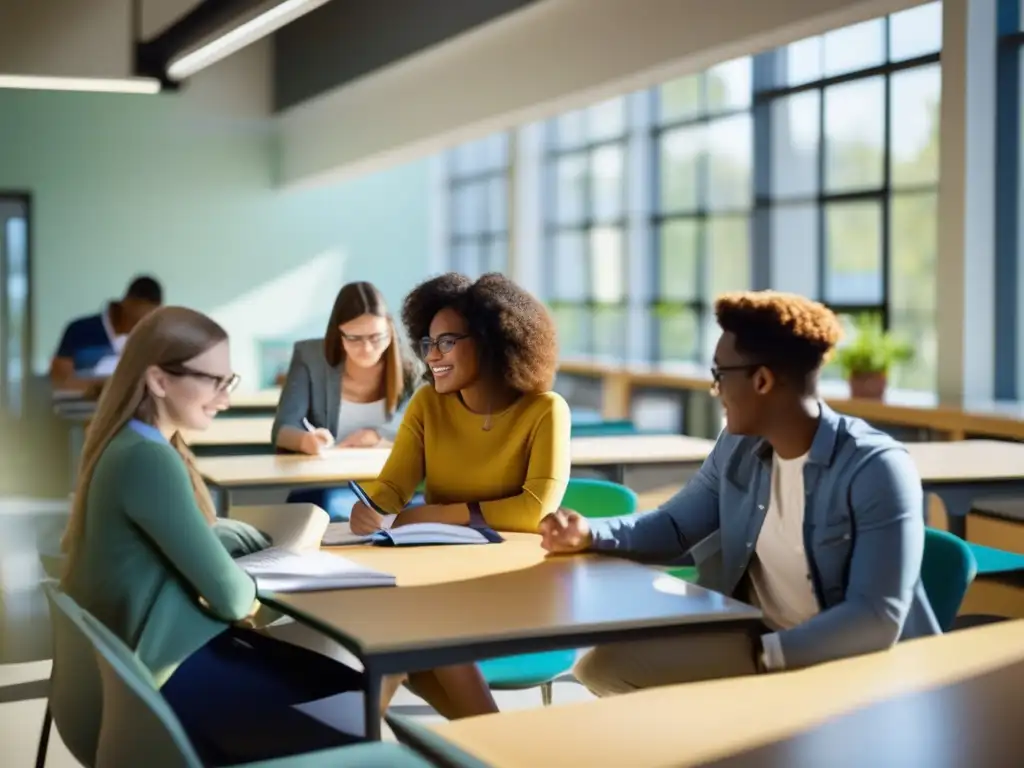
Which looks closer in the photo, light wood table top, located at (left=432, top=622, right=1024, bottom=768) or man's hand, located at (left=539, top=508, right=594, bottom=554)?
light wood table top, located at (left=432, top=622, right=1024, bottom=768)

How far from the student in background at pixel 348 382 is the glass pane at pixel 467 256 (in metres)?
A: 9.77

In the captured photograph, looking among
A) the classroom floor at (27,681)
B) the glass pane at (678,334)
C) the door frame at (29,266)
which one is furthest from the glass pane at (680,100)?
the classroom floor at (27,681)

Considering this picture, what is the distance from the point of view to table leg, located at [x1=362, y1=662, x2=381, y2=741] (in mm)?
2207

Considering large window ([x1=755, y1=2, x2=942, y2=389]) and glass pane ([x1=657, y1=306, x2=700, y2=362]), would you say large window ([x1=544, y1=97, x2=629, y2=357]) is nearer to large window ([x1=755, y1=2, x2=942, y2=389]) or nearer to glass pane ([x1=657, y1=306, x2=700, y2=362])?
glass pane ([x1=657, y1=306, x2=700, y2=362])

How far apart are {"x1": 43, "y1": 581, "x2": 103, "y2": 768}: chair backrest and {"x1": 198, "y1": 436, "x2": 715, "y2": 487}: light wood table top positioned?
174 cm

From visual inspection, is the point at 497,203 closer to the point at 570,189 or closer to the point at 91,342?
the point at 570,189

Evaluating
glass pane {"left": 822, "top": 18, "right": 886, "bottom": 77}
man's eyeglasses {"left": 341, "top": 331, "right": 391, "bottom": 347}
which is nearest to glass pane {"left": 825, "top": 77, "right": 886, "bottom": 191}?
glass pane {"left": 822, "top": 18, "right": 886, "bottom": 77}

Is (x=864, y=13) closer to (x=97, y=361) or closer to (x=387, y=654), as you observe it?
(x=387, y=654)

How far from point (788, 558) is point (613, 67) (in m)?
4.45

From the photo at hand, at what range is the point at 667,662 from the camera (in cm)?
277

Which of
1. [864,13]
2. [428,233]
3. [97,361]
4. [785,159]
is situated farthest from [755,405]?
[428,233]

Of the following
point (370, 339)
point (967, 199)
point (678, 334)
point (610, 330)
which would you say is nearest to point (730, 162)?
point (678, 334)

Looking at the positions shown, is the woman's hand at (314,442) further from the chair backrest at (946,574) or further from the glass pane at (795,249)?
the glass pane at (795,249)

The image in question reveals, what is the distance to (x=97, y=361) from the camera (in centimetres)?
769
